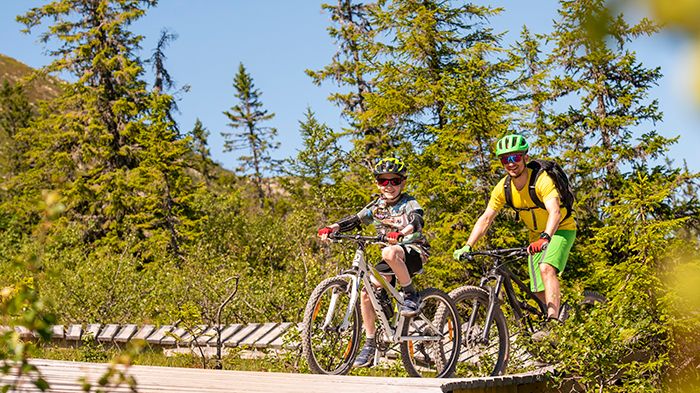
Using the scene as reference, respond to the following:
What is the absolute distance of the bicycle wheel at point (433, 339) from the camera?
6.84 metres

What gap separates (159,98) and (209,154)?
41129 millimetres

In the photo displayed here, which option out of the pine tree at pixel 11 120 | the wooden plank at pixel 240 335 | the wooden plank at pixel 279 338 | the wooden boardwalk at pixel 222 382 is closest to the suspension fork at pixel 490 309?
the wooden boardwalk at pixel 222 382

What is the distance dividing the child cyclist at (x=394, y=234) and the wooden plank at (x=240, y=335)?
341 centimetres

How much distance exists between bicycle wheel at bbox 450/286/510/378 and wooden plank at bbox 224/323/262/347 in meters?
3.56

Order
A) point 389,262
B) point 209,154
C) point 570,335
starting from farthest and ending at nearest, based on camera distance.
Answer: point 209,154 → point 570,335 → point 389,262

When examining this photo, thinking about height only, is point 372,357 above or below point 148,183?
below

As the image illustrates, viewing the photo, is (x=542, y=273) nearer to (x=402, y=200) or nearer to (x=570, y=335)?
(x=570, y=335)

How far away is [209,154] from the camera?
247ft

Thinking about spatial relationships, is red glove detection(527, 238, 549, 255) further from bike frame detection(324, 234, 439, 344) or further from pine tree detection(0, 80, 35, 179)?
pine tree detection(0, 80, 35, 179)

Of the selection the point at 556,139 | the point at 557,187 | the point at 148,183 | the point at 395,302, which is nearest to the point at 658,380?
the point at 557,187

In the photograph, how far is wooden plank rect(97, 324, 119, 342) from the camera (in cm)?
1176

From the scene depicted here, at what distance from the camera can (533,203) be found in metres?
7.33

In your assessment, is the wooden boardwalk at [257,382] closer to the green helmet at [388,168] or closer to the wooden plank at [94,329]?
the green helmet at [388,168]

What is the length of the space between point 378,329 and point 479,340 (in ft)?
3.09
